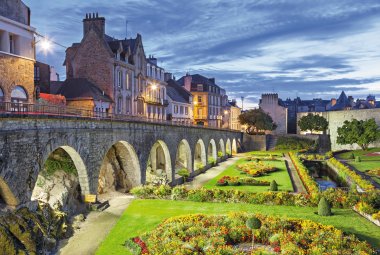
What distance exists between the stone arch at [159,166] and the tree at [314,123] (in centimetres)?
6214

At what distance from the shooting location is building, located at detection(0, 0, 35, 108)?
1104 inches

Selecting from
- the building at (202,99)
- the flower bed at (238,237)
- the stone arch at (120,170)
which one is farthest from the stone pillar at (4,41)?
the building at (202,99)

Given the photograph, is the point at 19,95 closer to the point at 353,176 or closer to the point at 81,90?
the point at 81,90

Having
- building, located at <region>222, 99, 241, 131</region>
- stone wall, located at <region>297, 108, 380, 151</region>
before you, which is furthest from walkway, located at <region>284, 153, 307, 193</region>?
building, located at <region>222, 99, 241, 131</region>

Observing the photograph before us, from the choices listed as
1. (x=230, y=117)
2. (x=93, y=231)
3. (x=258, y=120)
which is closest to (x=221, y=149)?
(x=258, y=120)

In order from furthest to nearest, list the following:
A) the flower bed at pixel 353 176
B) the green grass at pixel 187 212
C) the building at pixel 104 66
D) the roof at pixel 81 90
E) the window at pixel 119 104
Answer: the window at pixel 119 104
the building at pixel 104 66
the roof at pixel 81 90
the flower bed at pixel 353 176
the green grass at pixel 187 212

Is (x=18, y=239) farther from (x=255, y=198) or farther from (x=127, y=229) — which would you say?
(x=255, y=198)

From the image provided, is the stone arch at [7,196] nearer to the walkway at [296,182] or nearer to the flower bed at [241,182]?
the flower bed at [241,182]

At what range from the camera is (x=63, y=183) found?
89.4ft

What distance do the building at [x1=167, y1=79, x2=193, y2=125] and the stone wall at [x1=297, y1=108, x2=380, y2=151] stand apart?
3937 centimetres

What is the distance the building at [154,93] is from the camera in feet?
187

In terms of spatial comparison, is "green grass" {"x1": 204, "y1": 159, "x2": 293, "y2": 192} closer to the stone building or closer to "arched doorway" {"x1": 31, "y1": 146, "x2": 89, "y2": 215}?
the stone building

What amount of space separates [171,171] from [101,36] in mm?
18466

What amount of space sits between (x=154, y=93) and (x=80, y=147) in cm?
3540
